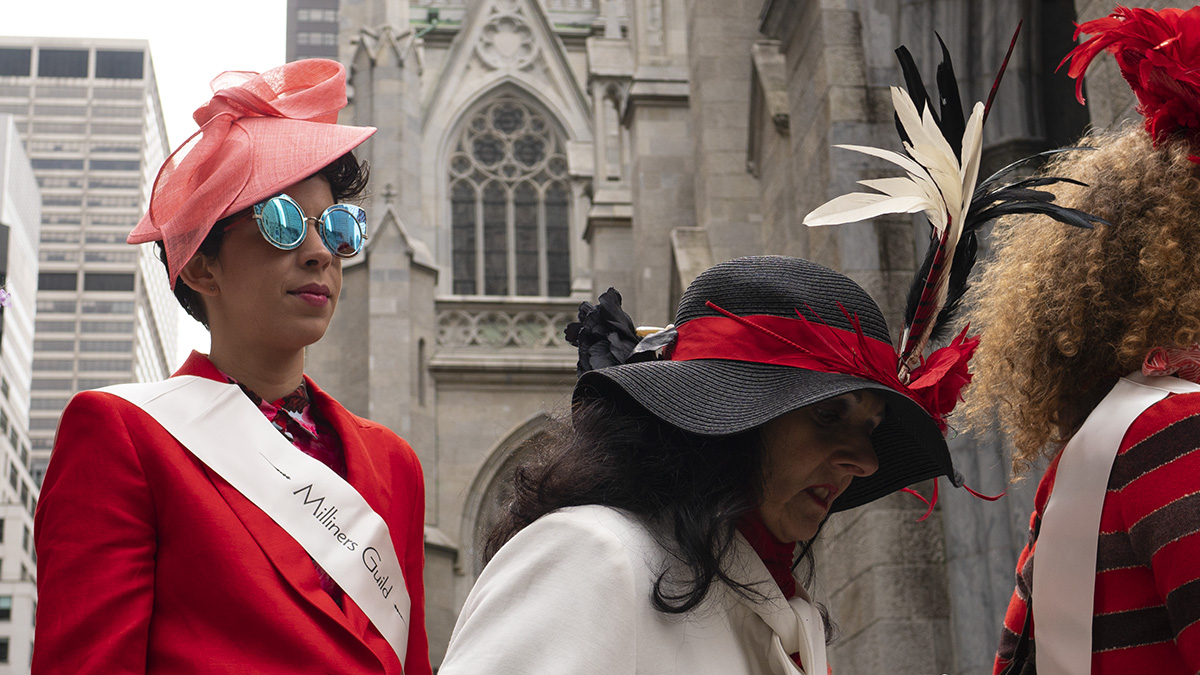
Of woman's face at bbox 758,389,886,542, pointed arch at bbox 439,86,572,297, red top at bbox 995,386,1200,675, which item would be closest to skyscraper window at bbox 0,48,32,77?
pointed arch at bbox 439,86,572,297

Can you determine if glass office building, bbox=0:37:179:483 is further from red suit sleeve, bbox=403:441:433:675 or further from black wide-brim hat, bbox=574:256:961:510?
black wide-brim hat, bbox=574:256:961:510

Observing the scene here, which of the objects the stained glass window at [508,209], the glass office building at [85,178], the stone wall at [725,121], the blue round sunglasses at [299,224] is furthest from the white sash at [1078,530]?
the glass office building at [85,178]

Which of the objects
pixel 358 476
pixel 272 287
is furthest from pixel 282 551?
pixel 272 287

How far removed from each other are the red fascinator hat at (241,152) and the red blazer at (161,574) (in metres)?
0.42

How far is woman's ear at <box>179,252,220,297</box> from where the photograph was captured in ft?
8.83

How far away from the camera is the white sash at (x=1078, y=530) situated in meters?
2.14

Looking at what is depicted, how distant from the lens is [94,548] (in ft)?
7.51

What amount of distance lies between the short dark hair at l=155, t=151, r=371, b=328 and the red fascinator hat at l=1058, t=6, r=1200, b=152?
1464 millimetres

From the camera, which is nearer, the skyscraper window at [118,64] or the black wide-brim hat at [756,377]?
the black wide-brim hat at [756,377]

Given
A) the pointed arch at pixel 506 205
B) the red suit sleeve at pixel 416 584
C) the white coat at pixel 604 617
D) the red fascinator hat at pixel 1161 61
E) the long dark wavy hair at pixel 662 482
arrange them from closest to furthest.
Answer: the white coat at pixel 604 617 → the long dark wavy hair at pixel 662 482 → the red fascinator hat at pixel 1161 61 → the red suit sleeve at pixel 416 584 → the pointed arch at pixel 506 205

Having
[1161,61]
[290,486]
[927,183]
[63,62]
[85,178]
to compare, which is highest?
[63,62]

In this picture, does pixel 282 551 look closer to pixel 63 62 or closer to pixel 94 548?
pixel 94 548

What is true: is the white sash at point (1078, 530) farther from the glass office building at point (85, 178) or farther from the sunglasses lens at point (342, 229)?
the glass office building at point (85, 178)

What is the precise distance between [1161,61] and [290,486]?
171 cm
